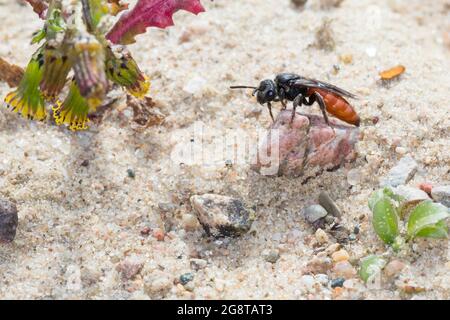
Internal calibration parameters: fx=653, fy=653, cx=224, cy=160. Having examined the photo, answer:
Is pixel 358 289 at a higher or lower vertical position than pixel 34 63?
lower

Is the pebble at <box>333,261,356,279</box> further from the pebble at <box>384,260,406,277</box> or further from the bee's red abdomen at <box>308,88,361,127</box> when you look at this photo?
the bee's red abdomen at <box>308,88,361,127</box>

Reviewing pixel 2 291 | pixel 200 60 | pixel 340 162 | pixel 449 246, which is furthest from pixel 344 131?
pixel 2 291

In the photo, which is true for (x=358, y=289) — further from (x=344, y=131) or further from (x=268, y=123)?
(x=268, y=123)

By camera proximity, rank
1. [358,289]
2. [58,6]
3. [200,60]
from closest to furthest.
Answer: [358,289]
[58,6]
[200,60]

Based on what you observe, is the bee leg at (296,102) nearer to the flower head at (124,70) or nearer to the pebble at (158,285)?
the flower head at (124,70)

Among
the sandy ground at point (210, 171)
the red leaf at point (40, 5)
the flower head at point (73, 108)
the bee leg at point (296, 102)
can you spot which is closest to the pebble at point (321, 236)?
the sandy ground at point (210, 171)

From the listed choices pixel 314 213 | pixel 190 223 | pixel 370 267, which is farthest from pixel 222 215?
pixel 370 267

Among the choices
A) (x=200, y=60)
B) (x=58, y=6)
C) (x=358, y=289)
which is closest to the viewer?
(x=358, y=289)

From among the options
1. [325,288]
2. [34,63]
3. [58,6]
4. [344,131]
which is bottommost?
[325,288]
